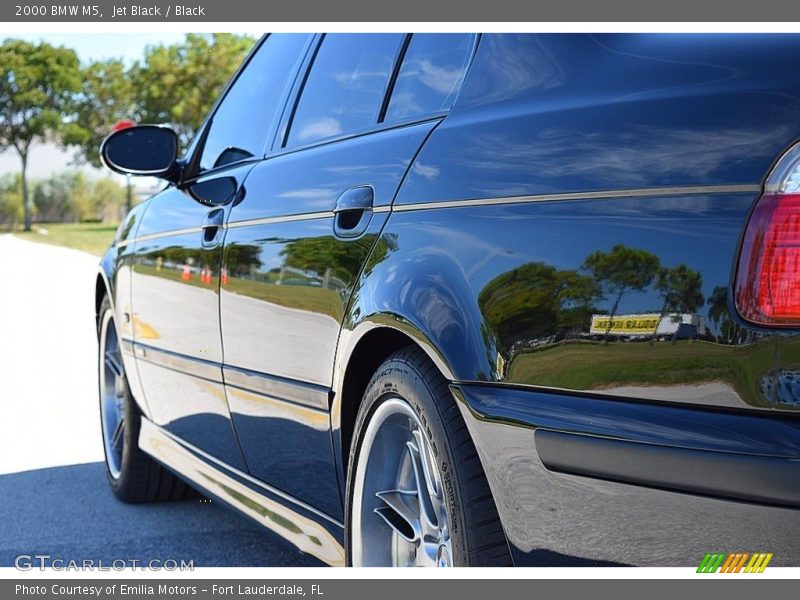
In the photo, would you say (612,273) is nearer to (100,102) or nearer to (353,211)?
(353,211)

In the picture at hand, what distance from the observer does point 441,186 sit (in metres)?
2.57

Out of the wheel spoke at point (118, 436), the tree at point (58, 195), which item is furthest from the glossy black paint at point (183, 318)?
the tree at point (58, 195)

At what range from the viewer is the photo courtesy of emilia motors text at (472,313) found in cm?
193

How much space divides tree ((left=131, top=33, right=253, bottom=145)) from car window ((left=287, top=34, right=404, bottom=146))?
4204cm

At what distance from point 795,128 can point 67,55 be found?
5067 cm

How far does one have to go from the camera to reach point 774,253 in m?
1.92

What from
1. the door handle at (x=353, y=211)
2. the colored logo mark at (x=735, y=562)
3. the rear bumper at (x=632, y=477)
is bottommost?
the colored logo mark at (x=735, y=562)

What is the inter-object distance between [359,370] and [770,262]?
1272mm

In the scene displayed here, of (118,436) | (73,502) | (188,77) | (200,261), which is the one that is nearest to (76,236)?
(188,77)

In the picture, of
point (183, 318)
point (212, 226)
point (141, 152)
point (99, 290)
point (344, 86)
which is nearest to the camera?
point (344, 86)

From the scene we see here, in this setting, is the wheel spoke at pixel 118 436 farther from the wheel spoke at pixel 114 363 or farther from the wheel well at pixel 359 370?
the wheel well at pixel 359 370

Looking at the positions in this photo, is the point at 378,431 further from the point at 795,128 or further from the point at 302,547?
the point at 795,128

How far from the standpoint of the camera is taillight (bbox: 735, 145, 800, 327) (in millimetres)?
1898

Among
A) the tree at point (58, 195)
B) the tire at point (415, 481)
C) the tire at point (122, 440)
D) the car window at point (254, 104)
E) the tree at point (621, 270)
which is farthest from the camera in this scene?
the tree at point (58, 195)
